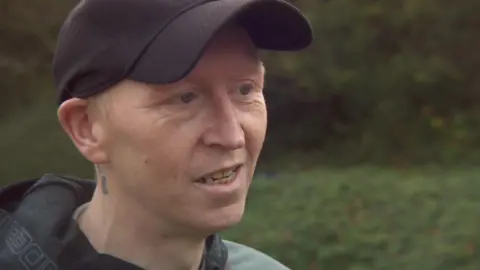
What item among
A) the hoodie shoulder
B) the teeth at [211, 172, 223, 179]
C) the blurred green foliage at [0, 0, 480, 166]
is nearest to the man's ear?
the teeth at [211, 172, 223, 179]

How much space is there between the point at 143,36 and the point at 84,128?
23 centimetres

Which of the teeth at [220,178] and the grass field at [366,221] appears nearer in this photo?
the teeth at [220,178]

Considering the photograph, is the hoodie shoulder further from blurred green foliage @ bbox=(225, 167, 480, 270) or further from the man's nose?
blurred green foliage @ bbox=(225, 167, 480, 270)

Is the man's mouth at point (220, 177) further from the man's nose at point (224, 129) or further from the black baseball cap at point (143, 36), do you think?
the black baseball cap at point (143, 36)

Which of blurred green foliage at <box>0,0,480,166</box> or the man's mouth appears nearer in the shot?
the man's mouth

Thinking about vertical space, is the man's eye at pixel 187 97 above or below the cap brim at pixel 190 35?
below

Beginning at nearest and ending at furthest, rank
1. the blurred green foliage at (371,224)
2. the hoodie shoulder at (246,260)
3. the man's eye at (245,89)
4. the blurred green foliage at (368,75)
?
the man's eye at (245,89)
the hoodie shoulder at (246,260)
the blurred green foliage at (371,224)
the blurred green foliage at (368,75)

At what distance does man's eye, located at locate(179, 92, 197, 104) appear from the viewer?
170 cm

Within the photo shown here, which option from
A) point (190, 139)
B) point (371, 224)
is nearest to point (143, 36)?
point (190, 139)

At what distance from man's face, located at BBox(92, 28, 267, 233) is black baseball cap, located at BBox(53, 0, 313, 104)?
4cm

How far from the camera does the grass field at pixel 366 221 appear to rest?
4777 mm

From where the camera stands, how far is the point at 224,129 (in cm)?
170

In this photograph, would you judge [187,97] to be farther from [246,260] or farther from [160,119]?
[246,260]

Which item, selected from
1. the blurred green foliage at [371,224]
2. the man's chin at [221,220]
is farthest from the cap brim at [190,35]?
the blurred green foliage at [371,224]
